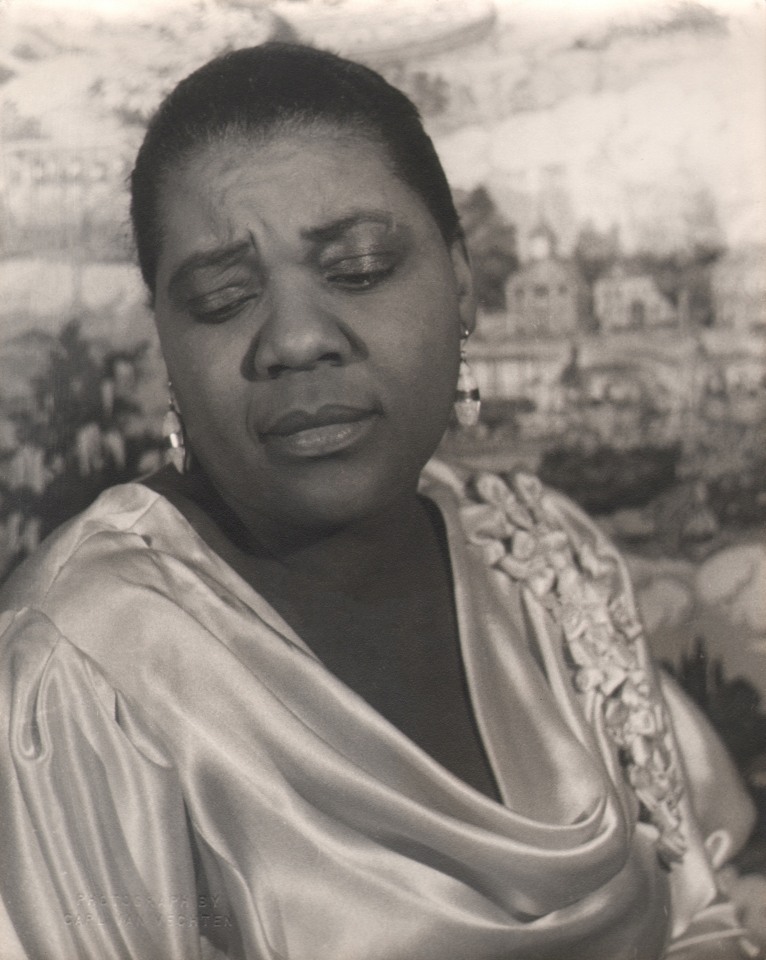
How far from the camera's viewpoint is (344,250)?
1.14 meters

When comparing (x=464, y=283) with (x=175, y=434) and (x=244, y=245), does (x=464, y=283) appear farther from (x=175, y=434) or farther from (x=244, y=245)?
(x=175, y=434)

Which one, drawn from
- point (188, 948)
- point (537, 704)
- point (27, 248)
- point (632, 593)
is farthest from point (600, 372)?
point (188, 948)

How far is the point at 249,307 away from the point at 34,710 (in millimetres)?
467

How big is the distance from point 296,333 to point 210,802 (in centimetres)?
49

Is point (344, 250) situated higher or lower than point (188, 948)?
higher

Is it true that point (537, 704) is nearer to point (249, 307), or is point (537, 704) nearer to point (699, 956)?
point (699, 956)

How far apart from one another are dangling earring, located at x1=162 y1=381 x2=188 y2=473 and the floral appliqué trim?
0.33m

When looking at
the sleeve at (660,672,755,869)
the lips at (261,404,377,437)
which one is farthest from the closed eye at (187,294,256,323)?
the sleeve at (660,672,755,869)

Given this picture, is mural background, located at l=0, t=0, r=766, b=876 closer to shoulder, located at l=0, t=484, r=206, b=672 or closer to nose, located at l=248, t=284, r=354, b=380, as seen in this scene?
shoulder, located at l=0, t=484, r=206, b=672

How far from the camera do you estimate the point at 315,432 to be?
3.80 feet

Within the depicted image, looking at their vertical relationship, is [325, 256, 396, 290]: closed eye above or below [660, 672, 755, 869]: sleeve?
above

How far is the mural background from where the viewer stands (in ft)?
3.90

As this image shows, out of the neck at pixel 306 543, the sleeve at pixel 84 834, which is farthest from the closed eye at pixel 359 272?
the sleeve at pixel 84 834

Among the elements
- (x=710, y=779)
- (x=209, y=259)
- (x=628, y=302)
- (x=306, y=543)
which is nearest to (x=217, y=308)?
(x=209, y=259)
